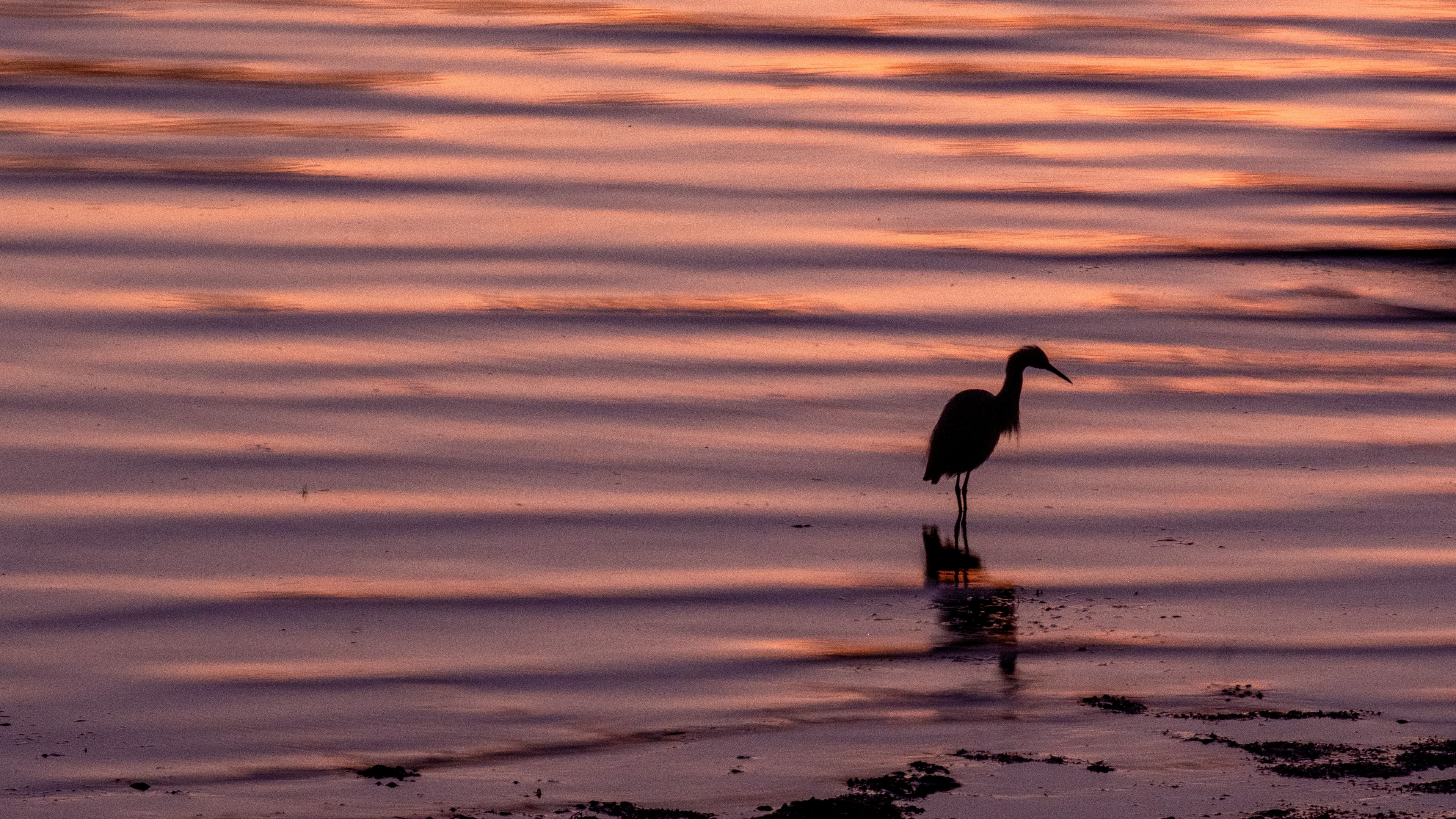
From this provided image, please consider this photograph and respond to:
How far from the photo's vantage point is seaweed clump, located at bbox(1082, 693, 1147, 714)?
8.04 meters

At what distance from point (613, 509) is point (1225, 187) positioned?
27.0 feet

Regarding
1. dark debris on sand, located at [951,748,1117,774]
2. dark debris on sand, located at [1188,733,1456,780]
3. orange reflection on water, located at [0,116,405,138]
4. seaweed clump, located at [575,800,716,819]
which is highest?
orange reflection on water, located at [0,116,405,138]

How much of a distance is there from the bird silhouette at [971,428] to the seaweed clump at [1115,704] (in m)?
2.61

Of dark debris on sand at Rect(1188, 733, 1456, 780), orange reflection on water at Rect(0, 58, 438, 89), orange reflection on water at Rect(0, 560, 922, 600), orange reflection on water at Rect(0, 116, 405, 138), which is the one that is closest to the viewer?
dark debris on sand at Rect(1188, 733, 1456, 780)

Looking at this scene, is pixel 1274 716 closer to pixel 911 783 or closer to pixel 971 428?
pixel 911 783

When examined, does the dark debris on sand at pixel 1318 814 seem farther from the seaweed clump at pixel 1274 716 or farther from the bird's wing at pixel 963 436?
the bird's wing at pixel 963 436

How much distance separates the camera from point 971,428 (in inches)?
447

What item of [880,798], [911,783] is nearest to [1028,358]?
A: [911,783]

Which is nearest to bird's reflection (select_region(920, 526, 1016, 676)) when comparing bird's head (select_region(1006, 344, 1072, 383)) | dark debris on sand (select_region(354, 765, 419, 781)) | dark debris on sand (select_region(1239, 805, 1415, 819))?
bird's head (select_region(1006, 344, 1072, 383))

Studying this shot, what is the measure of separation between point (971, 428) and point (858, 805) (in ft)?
15.2

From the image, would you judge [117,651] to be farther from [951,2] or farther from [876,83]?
[951,2]

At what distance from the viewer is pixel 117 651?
→ 8.72 m

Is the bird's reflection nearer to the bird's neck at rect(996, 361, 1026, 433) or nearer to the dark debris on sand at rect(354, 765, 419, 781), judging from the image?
the bird's neck at rect(996, 361, 1026, 433)

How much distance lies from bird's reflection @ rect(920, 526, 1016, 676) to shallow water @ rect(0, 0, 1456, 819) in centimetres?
4
